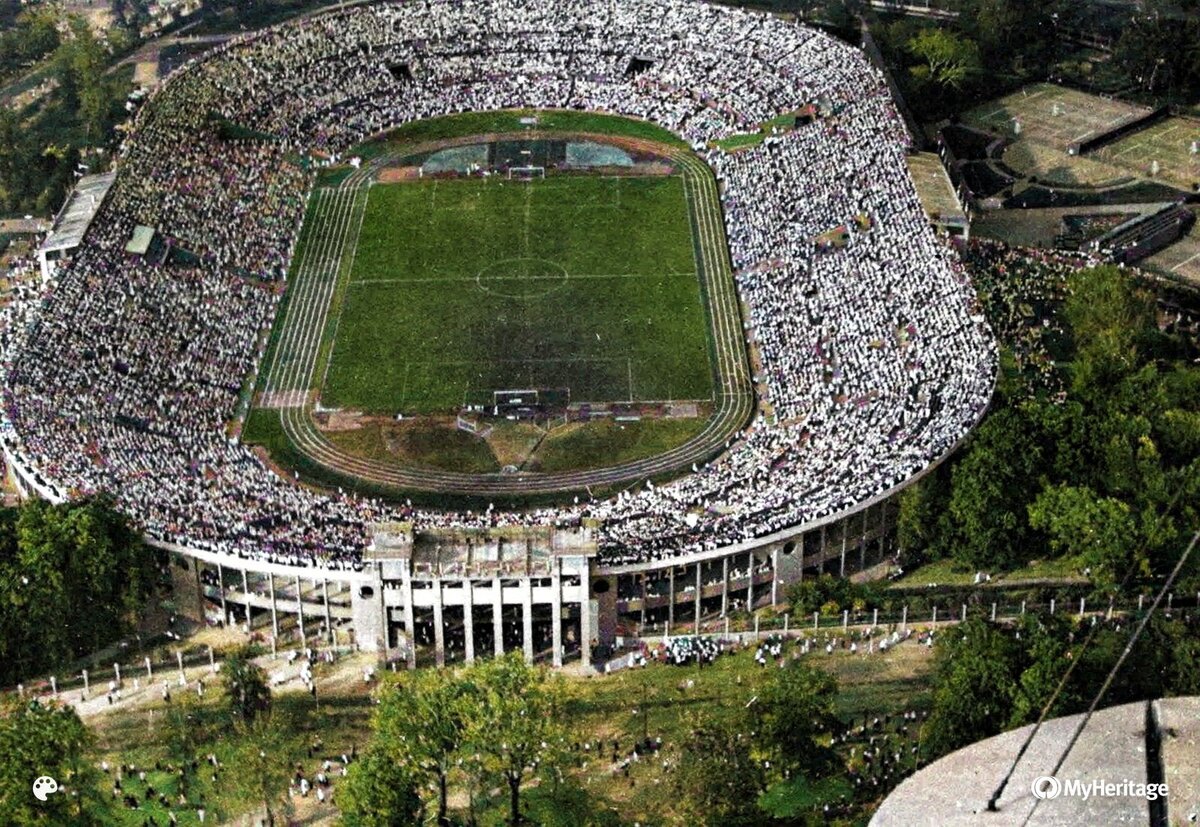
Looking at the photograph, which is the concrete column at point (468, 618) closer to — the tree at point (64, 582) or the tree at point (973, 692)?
the tree at point (64, 582)

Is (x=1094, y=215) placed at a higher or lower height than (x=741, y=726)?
higher

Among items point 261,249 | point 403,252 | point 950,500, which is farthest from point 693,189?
point 950,500

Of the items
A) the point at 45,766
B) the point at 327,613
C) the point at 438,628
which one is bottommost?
the point at 45,766

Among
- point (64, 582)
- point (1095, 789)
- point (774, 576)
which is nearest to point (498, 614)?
point (774, 576)

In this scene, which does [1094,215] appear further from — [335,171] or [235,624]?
[235,624]

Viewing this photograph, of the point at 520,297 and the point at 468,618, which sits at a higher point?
the point at 520,297

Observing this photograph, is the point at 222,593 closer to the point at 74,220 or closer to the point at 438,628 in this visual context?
the point at 438,628

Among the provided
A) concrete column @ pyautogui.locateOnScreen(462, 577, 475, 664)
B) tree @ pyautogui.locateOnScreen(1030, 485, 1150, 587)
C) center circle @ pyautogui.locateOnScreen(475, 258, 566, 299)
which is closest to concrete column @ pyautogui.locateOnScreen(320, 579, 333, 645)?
concrete column @ pyautogui.locateOnScreen(462, 577, 475, 664)
